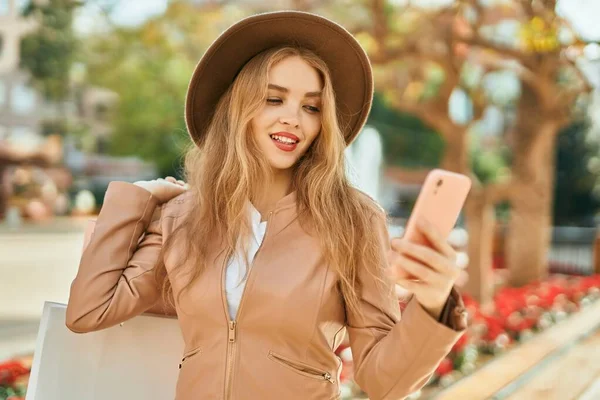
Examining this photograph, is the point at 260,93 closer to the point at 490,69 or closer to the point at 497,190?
the point at 497,190

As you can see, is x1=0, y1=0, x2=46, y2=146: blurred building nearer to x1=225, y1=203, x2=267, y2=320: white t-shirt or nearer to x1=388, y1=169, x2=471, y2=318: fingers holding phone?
x1=225, y1=203, x2=267, y2=320: white t-shirt

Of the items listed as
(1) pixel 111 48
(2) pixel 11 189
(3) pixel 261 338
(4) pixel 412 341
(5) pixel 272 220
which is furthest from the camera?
(2) pixel 11 189

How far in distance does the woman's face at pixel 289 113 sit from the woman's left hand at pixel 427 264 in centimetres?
77

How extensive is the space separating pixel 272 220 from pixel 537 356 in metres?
4.44

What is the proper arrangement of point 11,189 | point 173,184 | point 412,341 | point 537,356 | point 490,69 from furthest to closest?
point 11,189
point 490,69
point 537,356
point 173,184
point 412,341

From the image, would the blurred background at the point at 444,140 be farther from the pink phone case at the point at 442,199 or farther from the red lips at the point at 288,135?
the pink phone case at the point at 442,199

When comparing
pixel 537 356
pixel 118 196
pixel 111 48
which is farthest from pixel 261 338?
pixel 111 48

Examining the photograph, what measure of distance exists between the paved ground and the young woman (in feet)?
10.5

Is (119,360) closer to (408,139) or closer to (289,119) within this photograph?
(289,119)

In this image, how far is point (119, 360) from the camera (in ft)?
8.01

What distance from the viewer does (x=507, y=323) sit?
7250 millimetres

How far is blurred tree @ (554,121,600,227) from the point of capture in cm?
2467

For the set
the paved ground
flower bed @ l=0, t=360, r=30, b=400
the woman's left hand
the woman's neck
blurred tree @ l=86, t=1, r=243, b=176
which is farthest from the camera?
blurred tree @ l=86, t=1, r=243, b=176

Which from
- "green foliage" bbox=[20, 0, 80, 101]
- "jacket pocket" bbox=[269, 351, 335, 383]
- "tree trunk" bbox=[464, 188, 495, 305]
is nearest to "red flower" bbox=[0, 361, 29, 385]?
"jacket pocket" bbox=[269, 351, 335, 383]
